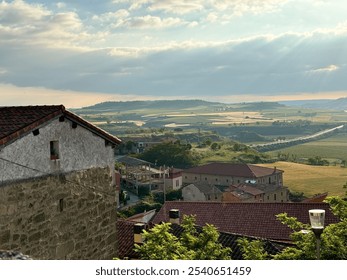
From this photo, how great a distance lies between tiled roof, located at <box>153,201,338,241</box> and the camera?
28562mm

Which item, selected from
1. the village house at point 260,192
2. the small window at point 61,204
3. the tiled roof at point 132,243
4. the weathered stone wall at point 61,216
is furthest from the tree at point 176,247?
the village house at point 260,192

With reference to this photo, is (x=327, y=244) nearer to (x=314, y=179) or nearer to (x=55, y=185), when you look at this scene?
(x=55, y=185)

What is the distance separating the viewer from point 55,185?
10.7 m

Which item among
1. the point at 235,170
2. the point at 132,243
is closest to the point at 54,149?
the point at 132,243

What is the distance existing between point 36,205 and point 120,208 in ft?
197

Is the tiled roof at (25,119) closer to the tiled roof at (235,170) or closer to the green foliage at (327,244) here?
the green foliage at (327,244)

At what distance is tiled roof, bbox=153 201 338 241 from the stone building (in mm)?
17780

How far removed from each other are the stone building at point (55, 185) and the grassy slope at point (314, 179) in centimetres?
8028

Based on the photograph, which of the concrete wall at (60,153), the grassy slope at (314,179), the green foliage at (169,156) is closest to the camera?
the concrete wall at (60,153)

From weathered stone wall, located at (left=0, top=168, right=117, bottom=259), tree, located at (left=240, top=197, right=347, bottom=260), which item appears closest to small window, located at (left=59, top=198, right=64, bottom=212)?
weathered stone wall, located at (left=0, top=168, right=117, bottom=259)

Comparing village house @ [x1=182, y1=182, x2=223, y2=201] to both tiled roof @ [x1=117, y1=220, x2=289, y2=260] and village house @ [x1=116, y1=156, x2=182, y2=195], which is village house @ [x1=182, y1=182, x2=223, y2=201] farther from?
tiled roof @ [x1=117, y1=220, x2=289, y2=260]

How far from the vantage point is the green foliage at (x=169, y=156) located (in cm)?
12600

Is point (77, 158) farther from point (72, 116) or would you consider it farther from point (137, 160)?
point (137, 160)
